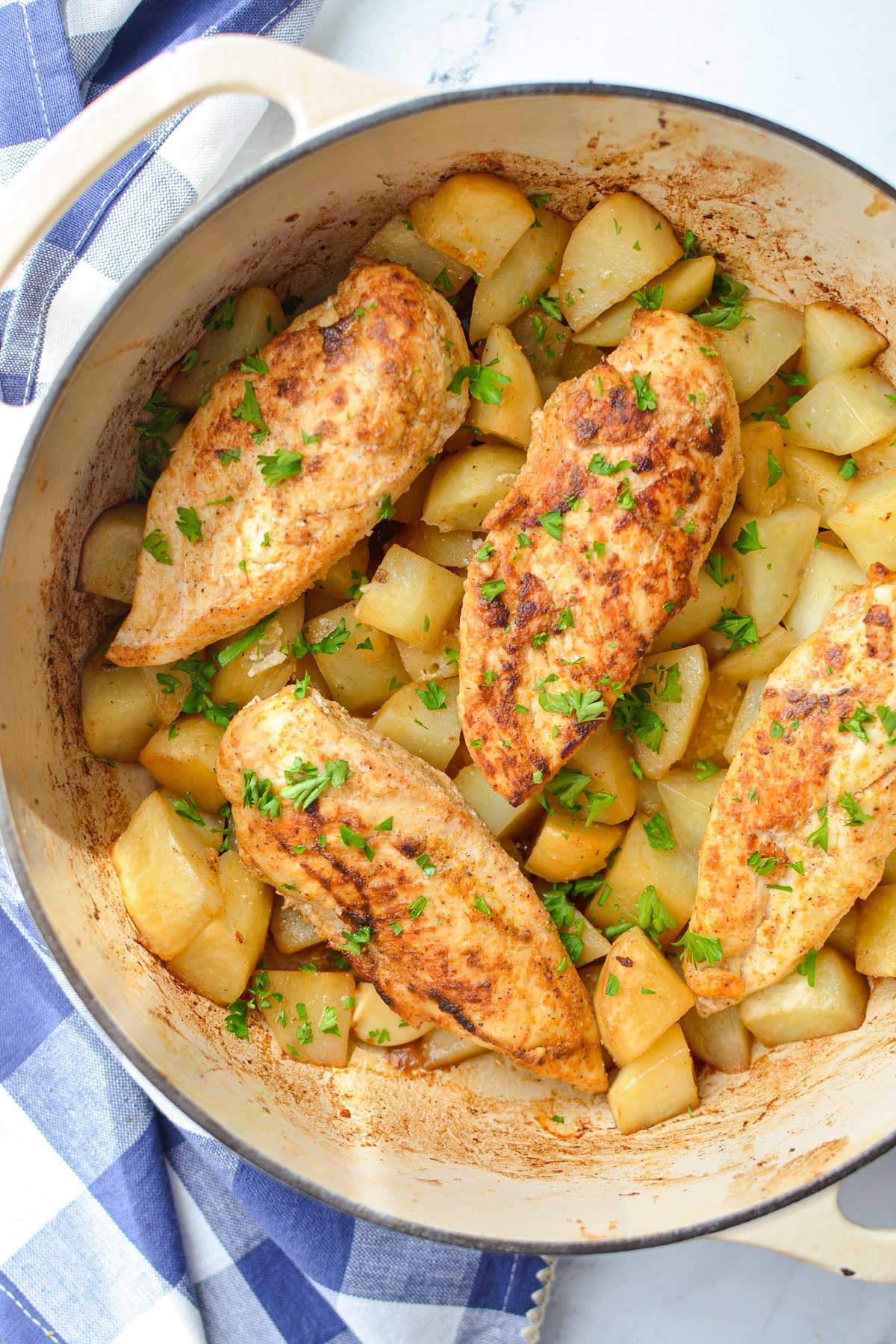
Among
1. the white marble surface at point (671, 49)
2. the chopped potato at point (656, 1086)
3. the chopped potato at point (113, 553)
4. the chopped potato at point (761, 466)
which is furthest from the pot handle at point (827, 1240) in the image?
the white marble surface at point (671, 49)

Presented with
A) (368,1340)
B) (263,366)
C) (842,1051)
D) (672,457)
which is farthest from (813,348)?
(368,1340)

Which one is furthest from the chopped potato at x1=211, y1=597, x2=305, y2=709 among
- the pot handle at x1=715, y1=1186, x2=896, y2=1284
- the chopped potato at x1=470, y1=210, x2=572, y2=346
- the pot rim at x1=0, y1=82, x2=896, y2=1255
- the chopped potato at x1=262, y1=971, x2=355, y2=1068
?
the pot handle at x1=715, y1=1186, x2=896, y2=1284

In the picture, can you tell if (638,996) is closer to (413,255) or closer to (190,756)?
(190,756)

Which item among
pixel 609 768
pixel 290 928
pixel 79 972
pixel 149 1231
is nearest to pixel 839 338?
pixel 609 768

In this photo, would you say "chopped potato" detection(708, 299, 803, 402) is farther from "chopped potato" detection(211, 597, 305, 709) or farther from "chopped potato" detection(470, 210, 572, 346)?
"chopped potato" detection(211, 597, 305, 709)

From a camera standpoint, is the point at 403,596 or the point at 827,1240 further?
the point at 403,596

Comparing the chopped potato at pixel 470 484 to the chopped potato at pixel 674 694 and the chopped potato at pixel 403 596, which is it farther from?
the chopped potato at pixel 674 694

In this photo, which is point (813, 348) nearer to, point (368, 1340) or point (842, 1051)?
point (842, 1051)
